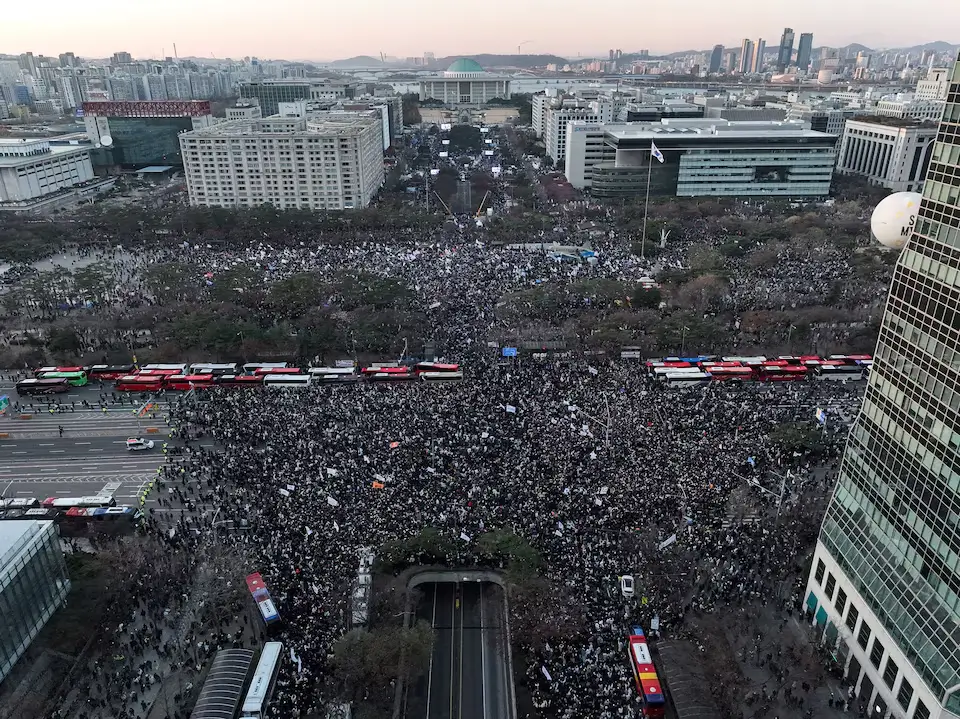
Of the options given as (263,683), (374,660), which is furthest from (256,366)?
(374,660)

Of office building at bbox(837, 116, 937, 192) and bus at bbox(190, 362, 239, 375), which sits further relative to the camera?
office building at bbox(837, 116, 937, 192)

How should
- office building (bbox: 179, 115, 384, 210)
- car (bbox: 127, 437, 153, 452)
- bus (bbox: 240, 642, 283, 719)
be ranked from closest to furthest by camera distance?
bus (bbox: 240, 642, 283, 719) < car (bbox: 127, 437, 153, 452) < office building (bbox: 179, 115, 384, 210)

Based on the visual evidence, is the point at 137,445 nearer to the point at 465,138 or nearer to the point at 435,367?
the point at 435,367

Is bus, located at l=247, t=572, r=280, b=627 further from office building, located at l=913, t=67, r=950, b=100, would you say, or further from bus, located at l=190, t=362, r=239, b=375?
office building, located at l=913, t=67, r=950, b=100

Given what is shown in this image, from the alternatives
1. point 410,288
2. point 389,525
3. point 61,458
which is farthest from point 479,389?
point 61,458

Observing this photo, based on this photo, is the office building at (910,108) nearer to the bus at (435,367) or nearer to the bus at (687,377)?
the bus at (687,377)

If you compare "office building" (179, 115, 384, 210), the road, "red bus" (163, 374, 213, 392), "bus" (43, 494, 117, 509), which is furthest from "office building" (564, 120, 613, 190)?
"bus" (43, 494, 117, 509)
